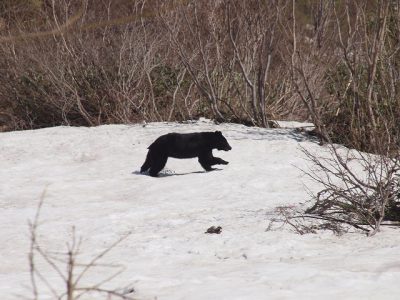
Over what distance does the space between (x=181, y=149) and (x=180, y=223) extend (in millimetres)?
2841

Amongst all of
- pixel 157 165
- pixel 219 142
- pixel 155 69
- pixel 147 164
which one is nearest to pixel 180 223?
pixel 157 165

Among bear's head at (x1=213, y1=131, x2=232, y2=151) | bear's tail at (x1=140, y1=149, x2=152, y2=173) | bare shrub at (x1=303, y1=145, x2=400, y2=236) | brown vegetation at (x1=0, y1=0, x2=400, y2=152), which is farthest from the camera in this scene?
brown vegetation at (x1=0, y1=0, x2=400, y2=152)

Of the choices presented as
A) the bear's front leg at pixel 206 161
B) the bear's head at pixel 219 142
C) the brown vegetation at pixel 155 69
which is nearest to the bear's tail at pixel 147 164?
the bear's front leg at pixel 206 161

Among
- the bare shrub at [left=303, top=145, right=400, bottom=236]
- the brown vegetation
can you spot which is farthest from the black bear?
the brown vegetation

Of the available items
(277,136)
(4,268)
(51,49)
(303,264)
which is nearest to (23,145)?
(277,136)

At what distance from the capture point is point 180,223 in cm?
723

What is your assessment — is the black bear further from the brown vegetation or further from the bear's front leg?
the brown vegetation

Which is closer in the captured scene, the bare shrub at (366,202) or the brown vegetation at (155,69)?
the bare shrub at (366,202)

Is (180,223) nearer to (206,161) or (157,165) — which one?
(157,165)

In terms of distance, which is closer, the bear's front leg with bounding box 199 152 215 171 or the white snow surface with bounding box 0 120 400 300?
the white snow surface with bounding box 0 120 400 300

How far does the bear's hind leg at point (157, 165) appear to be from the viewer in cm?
994

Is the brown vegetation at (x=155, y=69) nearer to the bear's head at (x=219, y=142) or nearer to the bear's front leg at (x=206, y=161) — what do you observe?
the bear's head at (x=219, y=142)

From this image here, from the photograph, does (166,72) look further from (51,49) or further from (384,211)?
(384,211)

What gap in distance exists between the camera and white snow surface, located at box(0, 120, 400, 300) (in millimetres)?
4938
